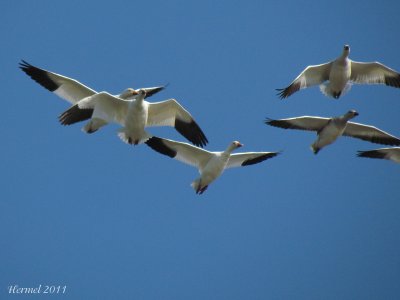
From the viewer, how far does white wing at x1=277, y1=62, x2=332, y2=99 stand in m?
17.5

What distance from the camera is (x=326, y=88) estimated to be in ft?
57.3

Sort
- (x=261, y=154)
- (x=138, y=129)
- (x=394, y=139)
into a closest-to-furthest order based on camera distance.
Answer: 1. (x=138, y=129)
2. (x=261, y=154)
3. (x=394, y=139)

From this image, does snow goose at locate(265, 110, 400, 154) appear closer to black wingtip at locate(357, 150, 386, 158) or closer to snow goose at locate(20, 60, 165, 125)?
black wingtip at locate(357, 150, 386, 158)

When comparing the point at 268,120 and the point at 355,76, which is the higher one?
the point at 355,76

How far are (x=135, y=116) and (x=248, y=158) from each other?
109 inches

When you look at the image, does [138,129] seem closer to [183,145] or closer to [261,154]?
[183,145]

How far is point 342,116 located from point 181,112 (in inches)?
143

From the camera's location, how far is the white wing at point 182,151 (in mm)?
16359

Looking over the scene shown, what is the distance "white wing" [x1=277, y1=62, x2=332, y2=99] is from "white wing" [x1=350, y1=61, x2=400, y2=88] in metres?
0.64

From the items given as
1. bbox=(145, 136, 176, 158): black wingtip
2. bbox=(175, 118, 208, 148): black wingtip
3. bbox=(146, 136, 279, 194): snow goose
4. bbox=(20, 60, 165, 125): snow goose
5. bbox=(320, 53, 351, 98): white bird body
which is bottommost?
bbox=(146, 136, 279, 194): snow goose

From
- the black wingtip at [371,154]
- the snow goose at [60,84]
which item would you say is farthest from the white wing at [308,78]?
the snow goose at [60,84]

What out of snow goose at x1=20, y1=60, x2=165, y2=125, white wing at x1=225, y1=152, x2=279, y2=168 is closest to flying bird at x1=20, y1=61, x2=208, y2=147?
snow goose at x1=20, y1=60, x2=165, y2=125

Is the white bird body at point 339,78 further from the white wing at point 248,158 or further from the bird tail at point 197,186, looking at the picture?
the bird tail at point 197,186

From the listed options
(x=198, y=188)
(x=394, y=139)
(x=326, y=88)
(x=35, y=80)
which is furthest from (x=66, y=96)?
(x=394, y=139)
